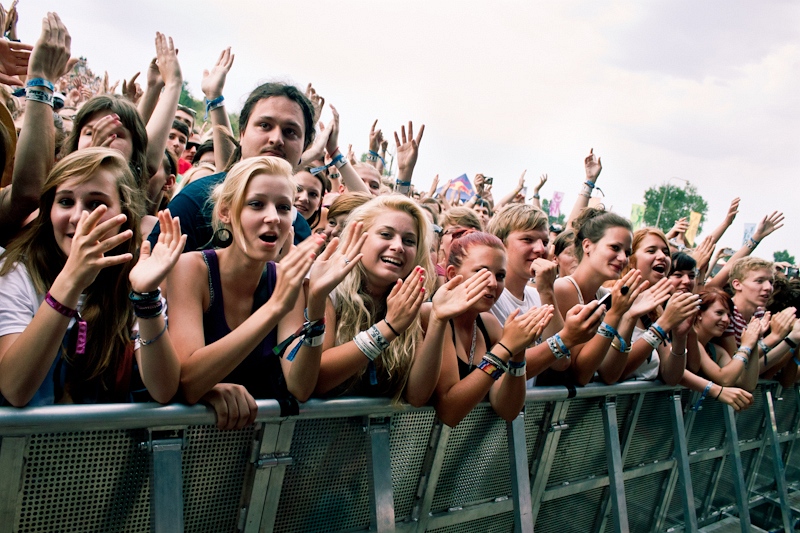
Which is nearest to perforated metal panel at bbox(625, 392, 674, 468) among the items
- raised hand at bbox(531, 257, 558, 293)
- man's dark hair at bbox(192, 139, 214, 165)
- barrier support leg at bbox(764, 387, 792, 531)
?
raised hand at bbox(531, 257, 558, 293)

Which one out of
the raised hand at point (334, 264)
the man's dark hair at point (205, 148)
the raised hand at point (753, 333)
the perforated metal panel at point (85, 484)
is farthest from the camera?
the raised hand at point (753, 333)

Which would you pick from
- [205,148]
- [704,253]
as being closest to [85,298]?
[205,148]

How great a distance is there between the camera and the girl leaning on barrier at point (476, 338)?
2.56 metres

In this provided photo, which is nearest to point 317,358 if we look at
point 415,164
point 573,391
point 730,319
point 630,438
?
point 573,391

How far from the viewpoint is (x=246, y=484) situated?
2.16 m

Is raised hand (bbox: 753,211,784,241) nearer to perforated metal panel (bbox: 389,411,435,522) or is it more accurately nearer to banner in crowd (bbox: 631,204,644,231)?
perforated metal panel (bbox: 389,411,435,522)

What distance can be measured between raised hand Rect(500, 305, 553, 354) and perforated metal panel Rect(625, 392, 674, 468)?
1684 mm

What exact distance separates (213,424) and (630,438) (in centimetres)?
278

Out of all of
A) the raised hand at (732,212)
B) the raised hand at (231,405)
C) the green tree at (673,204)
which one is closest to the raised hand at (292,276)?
the raised hand at (231,405)

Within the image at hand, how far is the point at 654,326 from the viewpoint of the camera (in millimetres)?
3844

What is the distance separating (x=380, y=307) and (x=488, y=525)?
48.9 inches

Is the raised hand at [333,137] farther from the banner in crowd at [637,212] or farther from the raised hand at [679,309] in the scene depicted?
the banner in crowd at [637,212]

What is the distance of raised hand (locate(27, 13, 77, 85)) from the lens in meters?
2.58

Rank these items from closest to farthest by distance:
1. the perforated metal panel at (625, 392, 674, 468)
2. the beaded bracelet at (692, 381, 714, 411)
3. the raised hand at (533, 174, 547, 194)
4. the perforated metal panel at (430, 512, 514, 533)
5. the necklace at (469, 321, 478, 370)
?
the perforated metal panel at (430, 512, 514, 533) < the necklace at (469, 321, 478, 370) < the perforated metal panel at (625, 392, 674, 468) < the beaded bracelet at (692, 381, 714, 411) < the raised hand at (533, 174, 547, 194)
